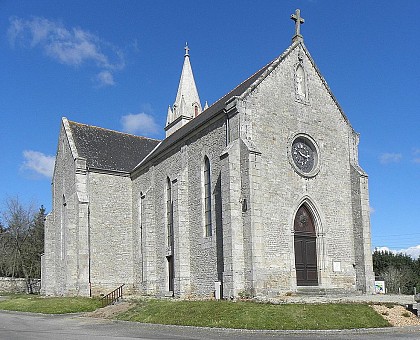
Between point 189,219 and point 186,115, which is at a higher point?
point 186,115

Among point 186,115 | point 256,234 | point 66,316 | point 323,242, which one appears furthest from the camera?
point 186,115

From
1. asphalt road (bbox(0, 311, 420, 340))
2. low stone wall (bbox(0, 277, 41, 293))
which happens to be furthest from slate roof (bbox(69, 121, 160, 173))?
low stone wall (bbox(0, 277, 41, 293))

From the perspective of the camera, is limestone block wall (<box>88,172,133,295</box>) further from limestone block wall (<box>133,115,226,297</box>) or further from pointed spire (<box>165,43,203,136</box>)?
pointed spire (<box>165,43,203,136</box>)

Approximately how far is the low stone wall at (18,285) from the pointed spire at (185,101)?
1071 inches

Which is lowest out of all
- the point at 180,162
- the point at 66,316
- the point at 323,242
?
the point at 66,316

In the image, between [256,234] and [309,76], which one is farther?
[309,76]

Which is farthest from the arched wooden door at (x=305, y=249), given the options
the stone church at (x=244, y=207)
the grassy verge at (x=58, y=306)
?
the grassy verge at (x=58, y=306)

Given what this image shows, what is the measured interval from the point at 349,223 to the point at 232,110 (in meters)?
9.71

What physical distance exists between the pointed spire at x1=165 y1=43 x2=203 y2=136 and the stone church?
1015 centimetres

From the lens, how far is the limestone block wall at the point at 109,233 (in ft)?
112

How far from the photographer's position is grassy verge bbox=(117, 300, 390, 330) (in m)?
16.0

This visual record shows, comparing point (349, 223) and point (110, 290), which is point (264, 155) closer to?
point (349, 223)

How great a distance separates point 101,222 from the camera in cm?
3503

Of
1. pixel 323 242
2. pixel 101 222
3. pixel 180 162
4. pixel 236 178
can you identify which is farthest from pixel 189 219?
pixel 101 222
